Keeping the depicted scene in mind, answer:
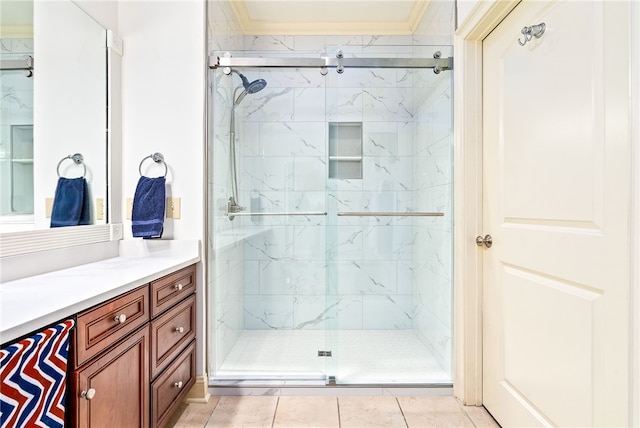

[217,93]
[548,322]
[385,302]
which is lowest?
[385,302]

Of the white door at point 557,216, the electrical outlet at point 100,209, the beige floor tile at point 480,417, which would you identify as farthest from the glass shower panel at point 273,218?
the white door at point 557,216

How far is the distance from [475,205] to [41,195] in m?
2.05

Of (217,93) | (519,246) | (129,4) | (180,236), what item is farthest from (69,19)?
(519,246)

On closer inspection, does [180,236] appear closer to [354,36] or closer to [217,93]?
[217,93]

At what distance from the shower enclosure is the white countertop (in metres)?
0.30

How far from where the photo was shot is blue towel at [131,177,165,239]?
1779mm

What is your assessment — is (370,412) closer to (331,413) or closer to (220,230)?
(331,413)

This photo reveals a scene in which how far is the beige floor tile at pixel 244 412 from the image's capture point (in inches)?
65.5

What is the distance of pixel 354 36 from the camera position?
2.97 meters

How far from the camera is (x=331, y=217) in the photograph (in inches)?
85.2

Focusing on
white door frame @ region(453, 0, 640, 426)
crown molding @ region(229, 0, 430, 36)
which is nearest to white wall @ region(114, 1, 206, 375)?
crown molding @ region(229, 0, 430, 36)

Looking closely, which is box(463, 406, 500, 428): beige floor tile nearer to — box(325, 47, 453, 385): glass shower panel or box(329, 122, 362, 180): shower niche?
box(325, 47, 453, 385): glass shower panel

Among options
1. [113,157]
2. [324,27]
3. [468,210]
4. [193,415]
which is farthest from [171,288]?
[324,27]

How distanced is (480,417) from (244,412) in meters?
1.21
